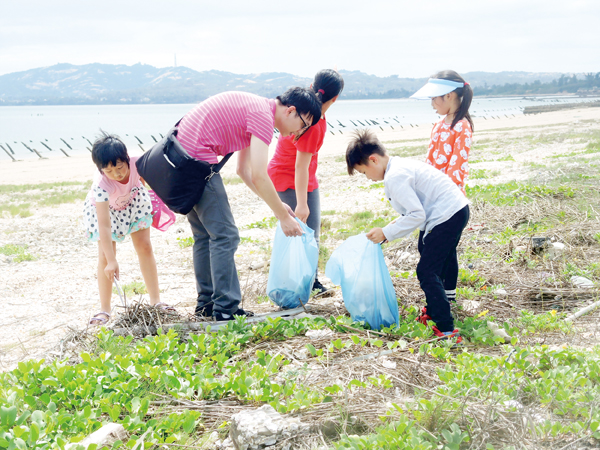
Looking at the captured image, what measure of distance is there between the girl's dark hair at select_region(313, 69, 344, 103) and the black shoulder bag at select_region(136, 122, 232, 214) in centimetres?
106

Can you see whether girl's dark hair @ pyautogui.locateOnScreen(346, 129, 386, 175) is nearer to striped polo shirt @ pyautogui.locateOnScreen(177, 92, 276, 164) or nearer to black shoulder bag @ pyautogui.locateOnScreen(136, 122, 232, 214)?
striped polo shirt @ pyautogui.locateOnScreen(177, 92, 276, 164)

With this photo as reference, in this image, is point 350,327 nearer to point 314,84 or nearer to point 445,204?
point 445,204

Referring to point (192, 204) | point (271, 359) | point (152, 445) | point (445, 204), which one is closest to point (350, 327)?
point (271, 359)

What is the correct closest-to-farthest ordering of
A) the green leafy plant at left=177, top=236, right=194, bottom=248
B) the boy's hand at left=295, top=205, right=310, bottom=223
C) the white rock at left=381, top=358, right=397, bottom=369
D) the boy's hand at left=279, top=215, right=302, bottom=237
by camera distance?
the white rock at left=381, top=358, right=397, bottom=369, the boy's hand at left=279, top=215, right=302, bottom=237, the boy's hand at left=295, top=205, right=310, bottom=223, the green leafy plant at left=177, top=236, right=194, bottom=248

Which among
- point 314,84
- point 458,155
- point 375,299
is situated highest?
point 314,84

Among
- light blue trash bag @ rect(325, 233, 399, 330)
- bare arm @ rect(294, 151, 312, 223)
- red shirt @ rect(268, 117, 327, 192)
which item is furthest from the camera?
red shirt @ rect(268, 117, 327, 192)

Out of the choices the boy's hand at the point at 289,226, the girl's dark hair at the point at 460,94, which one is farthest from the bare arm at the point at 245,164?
the girl's dark hair at the point at 460,94

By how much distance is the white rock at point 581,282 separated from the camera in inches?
145

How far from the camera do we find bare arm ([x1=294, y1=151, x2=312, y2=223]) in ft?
11.9

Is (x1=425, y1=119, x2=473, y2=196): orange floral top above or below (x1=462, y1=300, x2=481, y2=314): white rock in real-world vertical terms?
above

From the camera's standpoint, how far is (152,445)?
6.06 feet

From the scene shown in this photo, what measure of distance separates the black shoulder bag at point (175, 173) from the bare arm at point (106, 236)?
1.74 ft

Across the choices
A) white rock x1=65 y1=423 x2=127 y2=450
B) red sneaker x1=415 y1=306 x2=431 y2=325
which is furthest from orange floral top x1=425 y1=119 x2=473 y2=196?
white rock x1=65 y1=423 x2=127 y2=450

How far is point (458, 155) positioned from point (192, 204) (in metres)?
2.02
